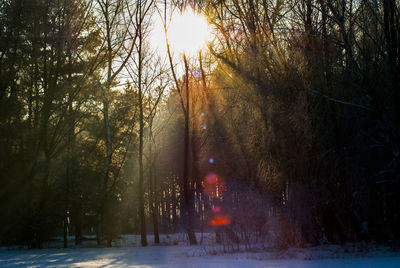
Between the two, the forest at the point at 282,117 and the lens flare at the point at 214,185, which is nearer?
the forest at the point at 282,117

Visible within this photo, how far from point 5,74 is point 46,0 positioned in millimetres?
3559

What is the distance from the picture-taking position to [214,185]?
1611cm

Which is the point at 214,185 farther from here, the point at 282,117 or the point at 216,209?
the point at 282,117

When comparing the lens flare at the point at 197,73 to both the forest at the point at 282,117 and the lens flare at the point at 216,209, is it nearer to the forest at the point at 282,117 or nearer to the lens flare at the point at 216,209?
the forest at the point at 282,117

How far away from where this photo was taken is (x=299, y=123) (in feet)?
37.0

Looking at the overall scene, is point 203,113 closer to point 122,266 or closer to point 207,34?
point 207,34

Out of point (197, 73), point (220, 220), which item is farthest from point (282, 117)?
point (197, 73)

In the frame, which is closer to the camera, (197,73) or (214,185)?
(214,185)

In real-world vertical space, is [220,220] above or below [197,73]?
A: below

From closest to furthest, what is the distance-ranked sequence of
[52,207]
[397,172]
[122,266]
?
[122,266]
[397,172]
[52,207]

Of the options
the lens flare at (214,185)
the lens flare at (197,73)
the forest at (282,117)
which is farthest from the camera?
the lens flare at (197,73)

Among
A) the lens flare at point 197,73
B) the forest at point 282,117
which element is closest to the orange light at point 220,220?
the forest at point 282,117

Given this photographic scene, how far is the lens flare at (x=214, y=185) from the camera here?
48.0 feet

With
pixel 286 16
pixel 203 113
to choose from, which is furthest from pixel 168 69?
pixel 286 16
